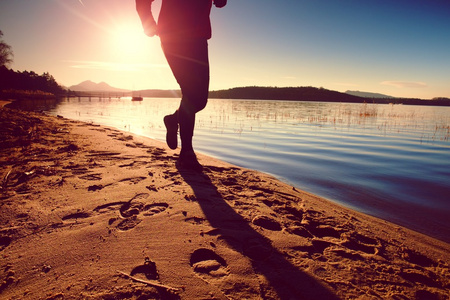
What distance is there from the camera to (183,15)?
270 cm

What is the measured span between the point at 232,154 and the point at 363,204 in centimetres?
309

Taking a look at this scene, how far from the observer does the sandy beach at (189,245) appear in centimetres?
106

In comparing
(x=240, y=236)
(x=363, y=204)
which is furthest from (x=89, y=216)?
(x=363, y=204)

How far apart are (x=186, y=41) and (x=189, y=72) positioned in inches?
13.6

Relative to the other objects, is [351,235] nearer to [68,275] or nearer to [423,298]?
[423,298]

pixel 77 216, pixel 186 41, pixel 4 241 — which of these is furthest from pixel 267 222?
pixel 186 41

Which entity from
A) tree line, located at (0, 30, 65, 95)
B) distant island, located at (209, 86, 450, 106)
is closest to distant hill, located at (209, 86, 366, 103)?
distant island, located at (209, 86, 450, 106)

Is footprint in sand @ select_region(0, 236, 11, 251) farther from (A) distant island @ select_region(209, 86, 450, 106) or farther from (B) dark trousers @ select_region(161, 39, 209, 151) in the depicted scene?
(A) distant island @ select_region(209, 86, 450, 106)

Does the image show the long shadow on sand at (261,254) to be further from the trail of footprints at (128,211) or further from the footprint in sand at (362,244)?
the footprint in sand at (362,244)

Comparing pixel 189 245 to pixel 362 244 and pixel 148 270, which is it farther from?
pixel 362 244

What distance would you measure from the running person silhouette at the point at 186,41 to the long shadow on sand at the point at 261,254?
3.96ft

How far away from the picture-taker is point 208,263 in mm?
1242

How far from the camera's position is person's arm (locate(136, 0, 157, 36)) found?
2760 mm

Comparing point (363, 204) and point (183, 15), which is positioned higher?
point (183, 15)
